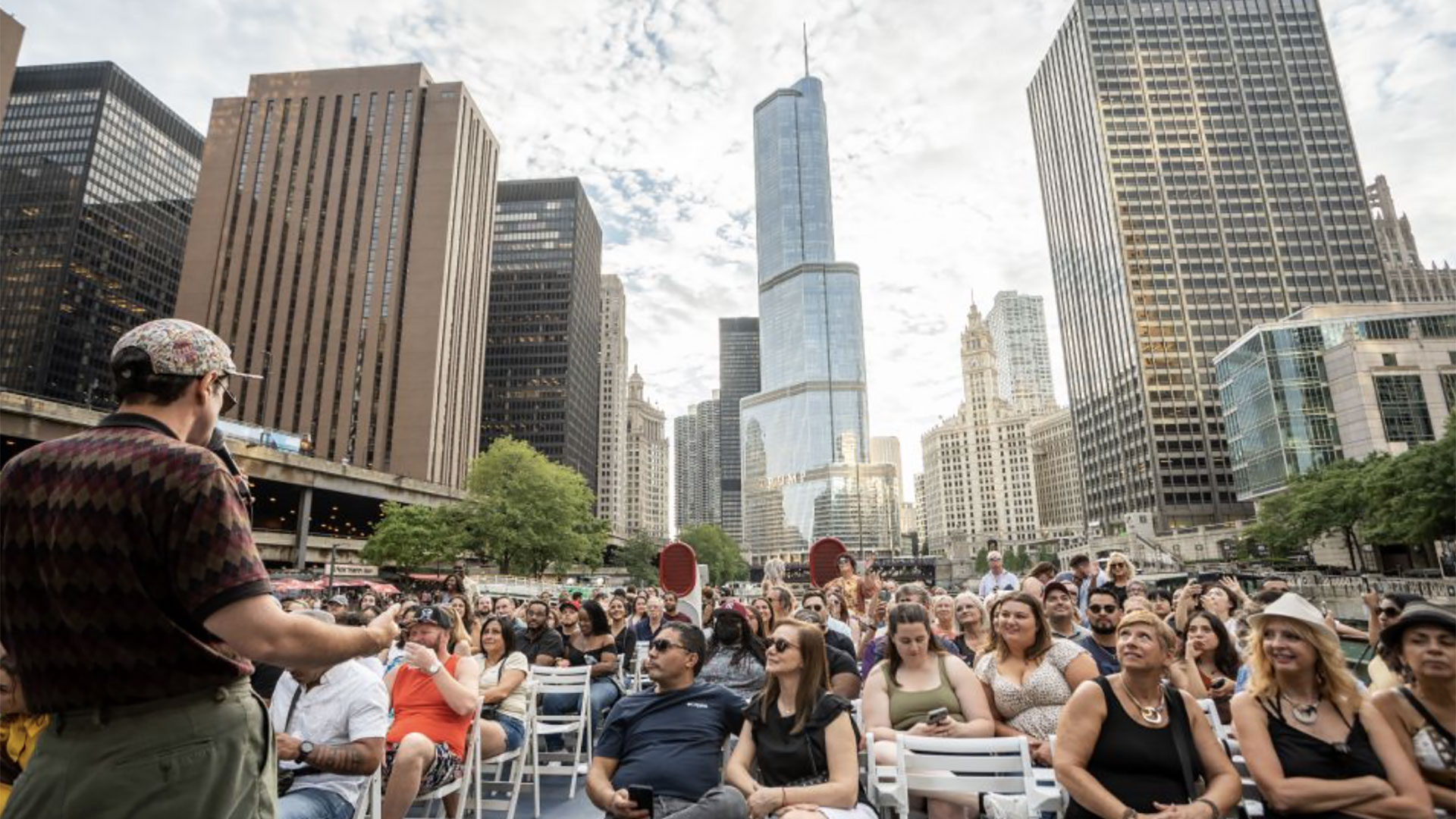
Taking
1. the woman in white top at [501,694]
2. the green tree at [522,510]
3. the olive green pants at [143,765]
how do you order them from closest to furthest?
the olive green pants at [143,765] < the woman in white top at [501,694] < the green tree at [522,510]

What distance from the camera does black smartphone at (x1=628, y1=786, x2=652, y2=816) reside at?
3.74 meters

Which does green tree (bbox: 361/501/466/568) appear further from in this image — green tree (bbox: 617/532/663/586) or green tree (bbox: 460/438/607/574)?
green tree (bbox: 617/532/663/586)

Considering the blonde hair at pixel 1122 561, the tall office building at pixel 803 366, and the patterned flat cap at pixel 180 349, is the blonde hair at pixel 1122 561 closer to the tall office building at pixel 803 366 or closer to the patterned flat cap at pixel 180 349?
the patterned flat cap at pixel 180 349

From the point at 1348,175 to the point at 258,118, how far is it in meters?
147

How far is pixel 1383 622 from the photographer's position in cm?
609

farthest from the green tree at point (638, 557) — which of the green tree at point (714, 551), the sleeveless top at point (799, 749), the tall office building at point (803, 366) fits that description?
the sleeveless top at point (799, 749)

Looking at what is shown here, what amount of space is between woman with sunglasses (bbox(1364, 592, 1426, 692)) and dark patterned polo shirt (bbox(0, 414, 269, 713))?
17.9 ft

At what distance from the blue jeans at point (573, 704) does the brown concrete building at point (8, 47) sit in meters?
62.1

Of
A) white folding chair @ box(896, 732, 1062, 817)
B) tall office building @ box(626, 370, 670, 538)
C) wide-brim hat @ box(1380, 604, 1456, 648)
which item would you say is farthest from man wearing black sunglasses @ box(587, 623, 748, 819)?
tall office building @ box(626, 370, 670, 538)

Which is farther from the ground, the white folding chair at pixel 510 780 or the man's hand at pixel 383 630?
the man's hand at pixel 383 630

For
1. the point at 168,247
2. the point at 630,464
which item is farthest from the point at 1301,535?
the point at 168,247

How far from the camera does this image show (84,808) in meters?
1.72

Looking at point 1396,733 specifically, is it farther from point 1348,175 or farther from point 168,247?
point 168,247

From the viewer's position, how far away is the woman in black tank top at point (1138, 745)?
355 cm
